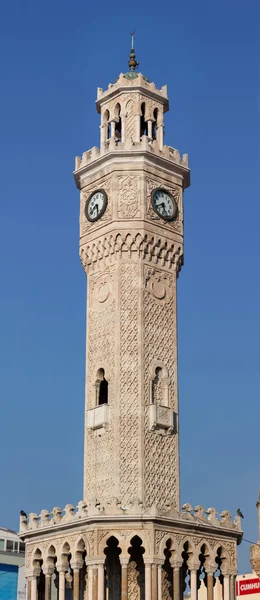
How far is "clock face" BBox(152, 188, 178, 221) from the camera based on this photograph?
41.4 metres

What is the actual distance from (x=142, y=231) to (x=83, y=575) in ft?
43.0

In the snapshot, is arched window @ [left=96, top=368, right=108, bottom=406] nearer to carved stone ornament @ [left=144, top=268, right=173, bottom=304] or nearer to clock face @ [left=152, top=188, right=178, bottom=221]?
carved stone ornament @ [left=144, top=268, right=173, bottom=304]

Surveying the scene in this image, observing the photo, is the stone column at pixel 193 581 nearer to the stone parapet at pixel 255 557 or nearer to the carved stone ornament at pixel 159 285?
the stone parapet at pixel 255 557

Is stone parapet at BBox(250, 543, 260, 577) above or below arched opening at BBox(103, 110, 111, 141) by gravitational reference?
below

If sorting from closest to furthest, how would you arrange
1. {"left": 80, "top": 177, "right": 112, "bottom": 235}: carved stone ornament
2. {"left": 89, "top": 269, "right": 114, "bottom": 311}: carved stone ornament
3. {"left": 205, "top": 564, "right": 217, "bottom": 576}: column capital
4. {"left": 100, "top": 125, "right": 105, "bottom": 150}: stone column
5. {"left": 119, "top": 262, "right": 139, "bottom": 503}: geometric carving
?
1. {"left": 205, "top": 564, "right": 217, "bottom": 576}: column capital
2. {"left": 119, "top": 262, "right": 139, "bottom": 503}: geometric carving
3. {"left": 89, "top": 269, "right": 114, "bottom": 311}: carved stone ornament
4. {"left": 80, "top": 177, "right": 112, "bottom": 235}: carved stone ornament
5. {"left": 100, "top": 125, "right": 105, "bottom": 150}: stone column

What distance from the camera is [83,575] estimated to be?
37750 millimetres

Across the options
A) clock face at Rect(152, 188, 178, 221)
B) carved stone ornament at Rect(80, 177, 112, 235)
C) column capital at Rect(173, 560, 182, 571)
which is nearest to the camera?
column capital at Rect(173, 560, 182, 571)

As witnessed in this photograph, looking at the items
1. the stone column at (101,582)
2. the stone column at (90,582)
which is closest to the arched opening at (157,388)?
the stone column at (101,582)

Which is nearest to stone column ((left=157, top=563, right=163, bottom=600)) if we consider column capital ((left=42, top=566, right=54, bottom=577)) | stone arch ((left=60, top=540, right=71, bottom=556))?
stone arch ((left=60, top=540, right=71, bottom=556))

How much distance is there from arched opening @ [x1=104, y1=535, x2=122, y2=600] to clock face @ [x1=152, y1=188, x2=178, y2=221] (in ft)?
43.1

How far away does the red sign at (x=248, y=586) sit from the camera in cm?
7056

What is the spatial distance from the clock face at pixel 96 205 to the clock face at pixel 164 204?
2.02 metres

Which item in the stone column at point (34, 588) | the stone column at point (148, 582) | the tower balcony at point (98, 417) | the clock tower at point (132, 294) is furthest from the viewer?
the tower balcony at point (98, 417)

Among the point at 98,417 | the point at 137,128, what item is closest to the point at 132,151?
the point at 137,128
